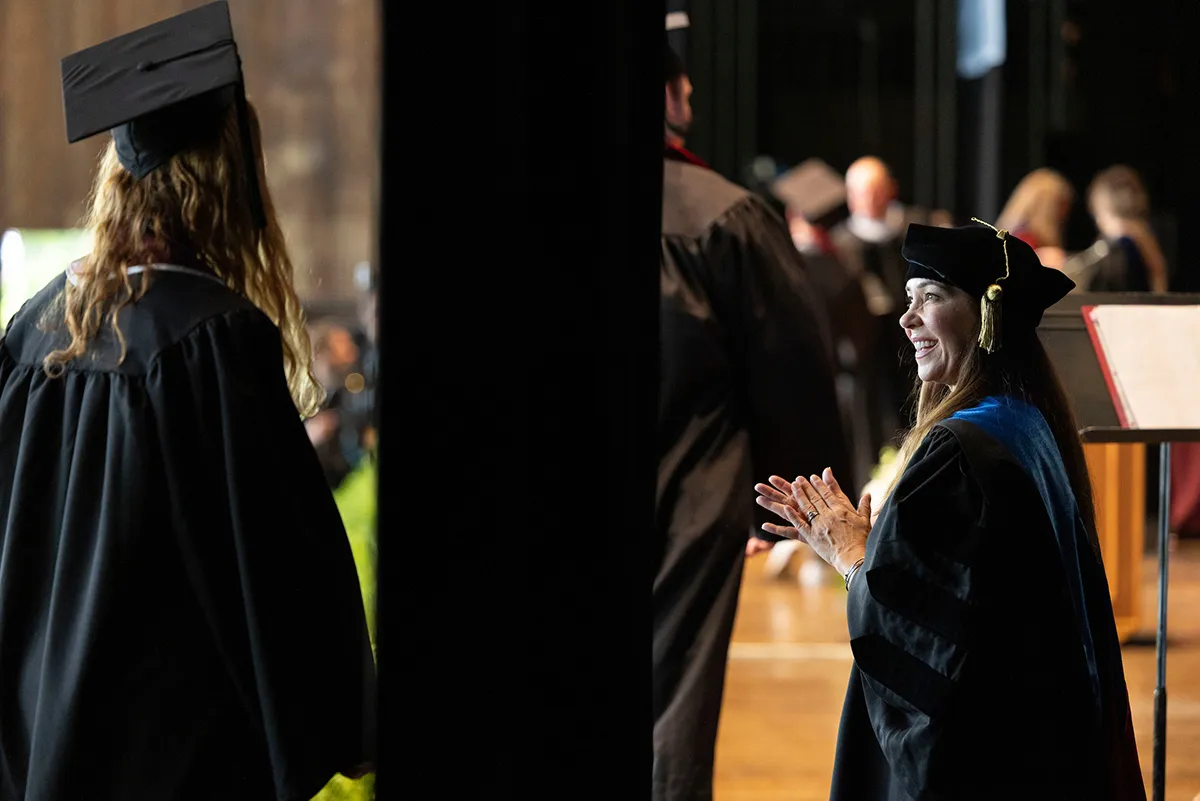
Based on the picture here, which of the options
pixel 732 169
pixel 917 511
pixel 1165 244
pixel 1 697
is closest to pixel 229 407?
pixel 1 697

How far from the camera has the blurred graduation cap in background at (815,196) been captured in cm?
859

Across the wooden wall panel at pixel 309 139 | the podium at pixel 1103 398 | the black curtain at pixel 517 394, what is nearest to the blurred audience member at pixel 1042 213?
the podium at pixel 1103 398

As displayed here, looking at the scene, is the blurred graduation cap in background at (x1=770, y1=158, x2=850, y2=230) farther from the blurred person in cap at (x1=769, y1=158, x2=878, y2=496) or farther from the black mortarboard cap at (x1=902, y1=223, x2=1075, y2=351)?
the black mortarboard cap at (x1=902, y1=223, x2=1075, y2=351)

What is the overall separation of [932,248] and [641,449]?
2.37 feet

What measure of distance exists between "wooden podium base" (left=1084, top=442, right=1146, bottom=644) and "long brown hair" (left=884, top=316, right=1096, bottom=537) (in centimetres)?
388

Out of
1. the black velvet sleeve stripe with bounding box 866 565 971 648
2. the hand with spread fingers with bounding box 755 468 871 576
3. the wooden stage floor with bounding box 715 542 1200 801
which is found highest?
the hand with spread fingers with bounding box 755 468 871 576

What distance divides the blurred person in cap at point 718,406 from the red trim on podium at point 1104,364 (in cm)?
64

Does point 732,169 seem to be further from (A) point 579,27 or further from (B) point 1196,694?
(A) point 579,27

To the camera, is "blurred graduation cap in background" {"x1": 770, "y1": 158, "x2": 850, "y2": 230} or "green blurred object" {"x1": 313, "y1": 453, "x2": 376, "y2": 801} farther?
"blurred graduation cap in background" {"x1": 770, "y1": 158, "x2": 850, "y2": 230}

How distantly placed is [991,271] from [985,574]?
0.44 metres

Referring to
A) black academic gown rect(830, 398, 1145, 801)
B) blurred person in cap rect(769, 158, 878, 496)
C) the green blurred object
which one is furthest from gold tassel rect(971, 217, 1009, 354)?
blurred person in cap rect(769, 158, 878, 496)

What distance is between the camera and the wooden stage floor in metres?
4.28

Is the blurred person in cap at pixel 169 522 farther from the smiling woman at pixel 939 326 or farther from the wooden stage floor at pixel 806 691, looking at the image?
the wooden stage floor at pixel 806 691

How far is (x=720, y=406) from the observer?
Result: 3535 millimetres
